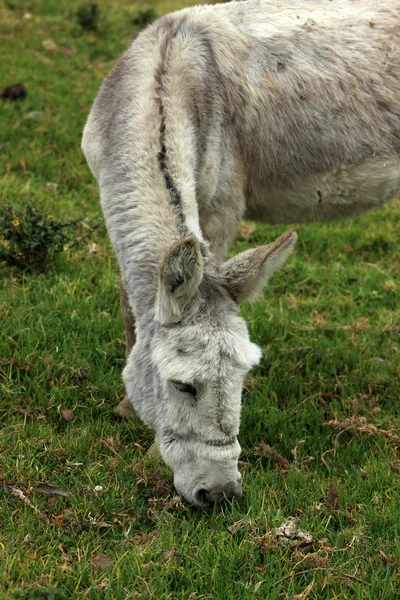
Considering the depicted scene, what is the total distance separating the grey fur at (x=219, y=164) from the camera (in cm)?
353

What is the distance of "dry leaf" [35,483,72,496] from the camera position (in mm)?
3852

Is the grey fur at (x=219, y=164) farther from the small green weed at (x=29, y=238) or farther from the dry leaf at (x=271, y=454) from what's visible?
the small green weed at (x=29, y=238)

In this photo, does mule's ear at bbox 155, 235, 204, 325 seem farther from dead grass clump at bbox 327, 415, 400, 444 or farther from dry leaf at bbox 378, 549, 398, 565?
dead grass clump at bbox 327, 415, 400, 444

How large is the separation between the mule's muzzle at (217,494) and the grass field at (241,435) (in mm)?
63

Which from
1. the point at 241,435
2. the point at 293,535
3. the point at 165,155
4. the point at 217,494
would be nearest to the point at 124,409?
the point at 241,435

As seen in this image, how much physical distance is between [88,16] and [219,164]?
24.8 ft

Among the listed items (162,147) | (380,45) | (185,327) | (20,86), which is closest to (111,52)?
(20,86)

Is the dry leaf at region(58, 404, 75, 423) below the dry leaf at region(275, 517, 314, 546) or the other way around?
below

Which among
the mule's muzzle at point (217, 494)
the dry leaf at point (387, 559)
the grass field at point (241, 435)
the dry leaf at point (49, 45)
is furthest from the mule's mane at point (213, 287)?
the dry leaf at point (49, 45)

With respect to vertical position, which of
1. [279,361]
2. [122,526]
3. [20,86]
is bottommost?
[279,361]

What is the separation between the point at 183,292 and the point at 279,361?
2278 millimetres

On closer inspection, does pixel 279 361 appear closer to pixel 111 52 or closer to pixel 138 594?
pixel 138 594

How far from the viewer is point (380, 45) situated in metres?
5.07

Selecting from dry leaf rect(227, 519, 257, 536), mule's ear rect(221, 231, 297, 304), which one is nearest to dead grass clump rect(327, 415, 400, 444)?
dry leaf rect(227, 519, 257, 536)
